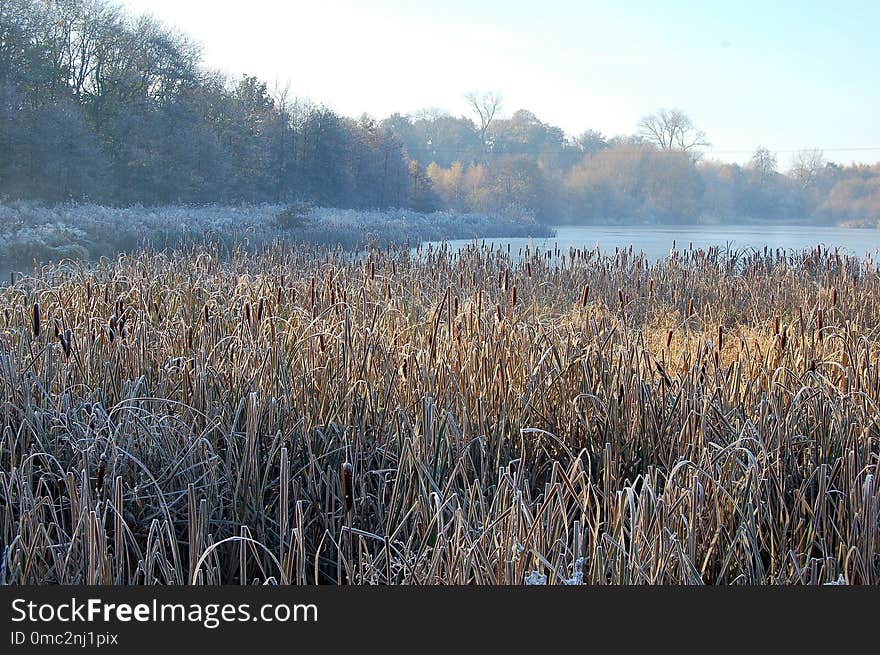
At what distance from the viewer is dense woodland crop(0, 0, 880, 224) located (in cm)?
2117

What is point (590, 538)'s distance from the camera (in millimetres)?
2045

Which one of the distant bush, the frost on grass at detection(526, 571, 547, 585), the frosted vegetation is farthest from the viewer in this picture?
the distant bush

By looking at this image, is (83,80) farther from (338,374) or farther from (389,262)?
(338,374)

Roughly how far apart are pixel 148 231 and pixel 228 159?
12.3 meters

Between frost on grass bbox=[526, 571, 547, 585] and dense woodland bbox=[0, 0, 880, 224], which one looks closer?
frost on grass bbox=[526, 571, 547, 585]

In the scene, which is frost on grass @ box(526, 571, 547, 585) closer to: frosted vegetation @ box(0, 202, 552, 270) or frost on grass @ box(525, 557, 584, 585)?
frost on grass @ box(525, 557, 584, 585)

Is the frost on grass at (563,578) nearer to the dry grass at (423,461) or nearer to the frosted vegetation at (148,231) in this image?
the dry grass at (423,461)

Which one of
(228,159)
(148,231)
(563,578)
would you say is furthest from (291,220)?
(563,578)

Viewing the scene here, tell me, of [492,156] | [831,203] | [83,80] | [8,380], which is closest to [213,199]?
[83,80]

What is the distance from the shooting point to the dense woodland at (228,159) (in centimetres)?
2117

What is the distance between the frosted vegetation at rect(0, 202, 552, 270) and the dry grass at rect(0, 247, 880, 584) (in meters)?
5.09

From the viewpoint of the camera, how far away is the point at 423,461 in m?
2.39

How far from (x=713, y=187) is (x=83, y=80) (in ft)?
117

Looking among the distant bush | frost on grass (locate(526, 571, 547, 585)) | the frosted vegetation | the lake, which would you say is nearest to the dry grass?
frost on grass (locate(526, 571, 547, 585))
